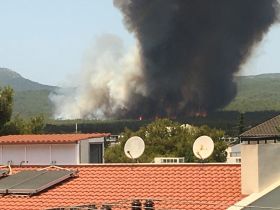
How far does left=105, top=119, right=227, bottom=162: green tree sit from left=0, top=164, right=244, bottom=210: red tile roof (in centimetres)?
5741

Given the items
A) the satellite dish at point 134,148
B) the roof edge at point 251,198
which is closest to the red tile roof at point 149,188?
the roof edge at point 251,198

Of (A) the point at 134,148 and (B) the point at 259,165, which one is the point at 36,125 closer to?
(A) the point at 134,148

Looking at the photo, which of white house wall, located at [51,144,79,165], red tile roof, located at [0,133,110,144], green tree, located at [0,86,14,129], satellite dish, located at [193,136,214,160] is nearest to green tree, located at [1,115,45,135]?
green tree, located at [0,86,14,129]

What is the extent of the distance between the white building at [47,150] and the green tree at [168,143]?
4328 cm

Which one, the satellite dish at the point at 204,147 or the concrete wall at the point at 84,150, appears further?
the concrete wall at the point at 84,150

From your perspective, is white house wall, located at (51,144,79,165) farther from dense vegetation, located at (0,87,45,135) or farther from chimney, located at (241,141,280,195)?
dense vegetation, located at (0,87,45,135)

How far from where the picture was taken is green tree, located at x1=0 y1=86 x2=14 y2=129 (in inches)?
2701

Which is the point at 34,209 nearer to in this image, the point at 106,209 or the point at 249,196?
the point at 106,209

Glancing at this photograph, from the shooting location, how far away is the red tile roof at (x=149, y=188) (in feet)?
67.1

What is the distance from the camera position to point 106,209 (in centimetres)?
1878

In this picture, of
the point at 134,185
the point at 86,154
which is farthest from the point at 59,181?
the point at 86,154

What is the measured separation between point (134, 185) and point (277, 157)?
5.51 meters

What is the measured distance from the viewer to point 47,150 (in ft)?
123

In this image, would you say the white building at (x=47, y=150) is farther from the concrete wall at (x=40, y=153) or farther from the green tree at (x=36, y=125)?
the green tree at (x=36, y=125)
